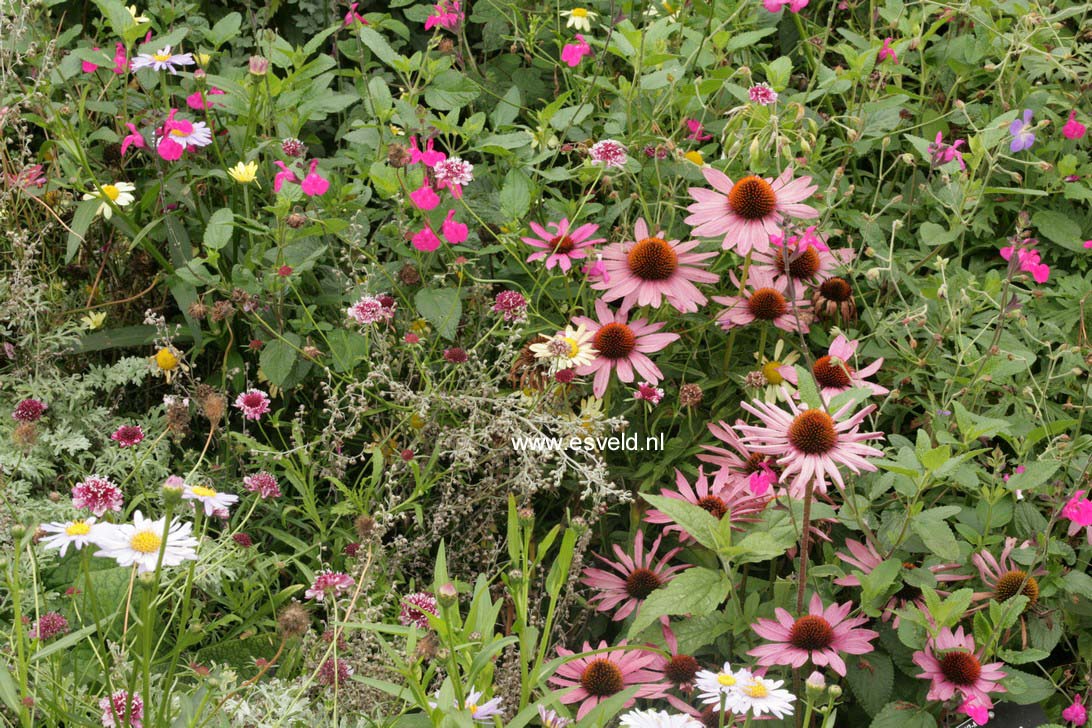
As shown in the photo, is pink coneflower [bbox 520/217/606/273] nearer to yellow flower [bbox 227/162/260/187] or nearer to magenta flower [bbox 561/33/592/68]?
magenta flower [bbox 561/33/592/68]

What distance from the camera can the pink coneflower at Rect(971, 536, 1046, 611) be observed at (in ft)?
5.06

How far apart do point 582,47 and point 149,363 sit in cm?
95

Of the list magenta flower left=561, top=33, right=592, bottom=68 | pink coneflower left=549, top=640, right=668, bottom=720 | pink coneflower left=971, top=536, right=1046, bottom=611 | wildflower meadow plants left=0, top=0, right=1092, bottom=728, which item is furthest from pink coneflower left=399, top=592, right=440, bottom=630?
magenta flower left=561, top=33, right=592, bottom=68

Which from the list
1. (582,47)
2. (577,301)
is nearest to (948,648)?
(577,301)

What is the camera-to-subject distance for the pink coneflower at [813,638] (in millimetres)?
1455

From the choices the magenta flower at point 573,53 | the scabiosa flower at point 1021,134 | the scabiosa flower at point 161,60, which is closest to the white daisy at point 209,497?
the scabiosa flower at point 161,60

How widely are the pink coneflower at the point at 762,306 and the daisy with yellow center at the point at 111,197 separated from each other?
1027 mm

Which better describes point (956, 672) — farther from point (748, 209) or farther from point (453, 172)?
point (453, 172)

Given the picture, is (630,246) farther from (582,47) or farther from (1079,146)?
(1079,146)

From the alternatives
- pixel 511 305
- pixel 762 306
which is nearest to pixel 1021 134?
pixel 762 306

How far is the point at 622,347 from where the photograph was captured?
1.74m

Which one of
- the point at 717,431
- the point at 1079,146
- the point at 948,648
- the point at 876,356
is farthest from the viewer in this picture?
the point at 1079,146

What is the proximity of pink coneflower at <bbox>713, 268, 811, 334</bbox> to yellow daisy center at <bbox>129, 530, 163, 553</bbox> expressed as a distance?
95 cm

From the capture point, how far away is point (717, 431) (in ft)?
5.60
